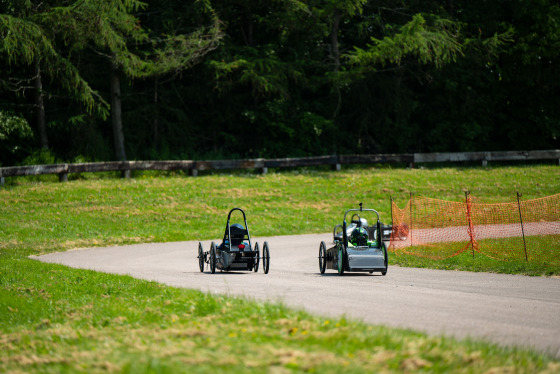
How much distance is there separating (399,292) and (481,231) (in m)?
11.9

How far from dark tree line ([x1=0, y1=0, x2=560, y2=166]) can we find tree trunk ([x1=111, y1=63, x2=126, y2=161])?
0.08 m

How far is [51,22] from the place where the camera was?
33188 millimetres

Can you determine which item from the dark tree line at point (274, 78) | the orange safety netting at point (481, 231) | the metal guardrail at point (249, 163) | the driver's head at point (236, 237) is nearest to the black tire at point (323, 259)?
the driver's head at point (236, 237)

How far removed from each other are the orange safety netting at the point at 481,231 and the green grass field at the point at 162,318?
152 centimetres

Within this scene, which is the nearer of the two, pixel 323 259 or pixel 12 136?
pixel 323 259

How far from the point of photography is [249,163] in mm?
36781

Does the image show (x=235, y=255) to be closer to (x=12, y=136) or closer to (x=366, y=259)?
(x=366, y=259)

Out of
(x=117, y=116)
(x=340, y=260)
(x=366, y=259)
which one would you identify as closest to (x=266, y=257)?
(x=340, y=260)

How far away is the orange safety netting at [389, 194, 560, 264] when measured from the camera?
18156 mm

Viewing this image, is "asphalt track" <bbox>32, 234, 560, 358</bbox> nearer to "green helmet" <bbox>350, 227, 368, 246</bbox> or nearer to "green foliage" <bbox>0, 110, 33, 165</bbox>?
"green helmet" <bbox>350, 227, 368, 246</bbox>

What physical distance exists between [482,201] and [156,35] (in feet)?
69.4

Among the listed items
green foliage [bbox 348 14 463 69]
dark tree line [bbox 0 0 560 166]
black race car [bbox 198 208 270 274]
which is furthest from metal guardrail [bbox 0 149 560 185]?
black race car [bbox 198 208 270 274]

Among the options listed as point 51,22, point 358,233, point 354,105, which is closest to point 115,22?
point 51,22

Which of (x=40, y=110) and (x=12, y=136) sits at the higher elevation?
(x=40, y=110)
